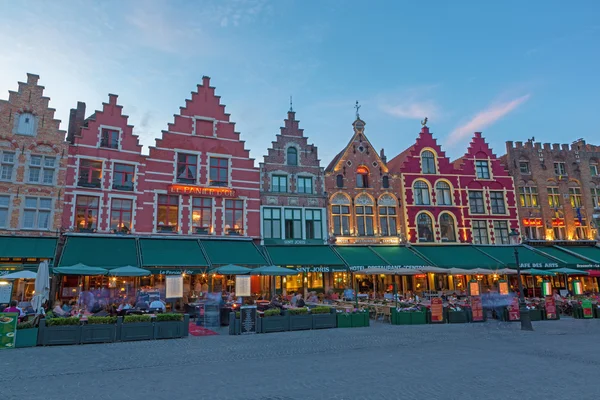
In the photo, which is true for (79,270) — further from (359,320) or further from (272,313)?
(359,320)

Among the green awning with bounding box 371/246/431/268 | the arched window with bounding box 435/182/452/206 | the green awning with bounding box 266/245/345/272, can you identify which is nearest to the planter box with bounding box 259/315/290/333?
the green awning with bounding box 266/245/345/272

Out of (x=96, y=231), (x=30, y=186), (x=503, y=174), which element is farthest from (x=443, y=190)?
(x=30, y=186)

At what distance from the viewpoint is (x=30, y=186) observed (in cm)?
2352

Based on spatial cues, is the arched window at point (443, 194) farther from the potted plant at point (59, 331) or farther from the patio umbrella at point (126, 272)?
the potted plant at point (59, 331)

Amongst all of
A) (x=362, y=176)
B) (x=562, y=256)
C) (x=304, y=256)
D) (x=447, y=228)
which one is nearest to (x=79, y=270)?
(x=304, y=256)

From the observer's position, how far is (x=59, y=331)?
45.2 ft

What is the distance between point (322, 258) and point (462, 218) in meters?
12.9

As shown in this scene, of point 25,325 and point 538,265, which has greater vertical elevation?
point 538,265

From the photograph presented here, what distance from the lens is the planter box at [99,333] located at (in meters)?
14.1

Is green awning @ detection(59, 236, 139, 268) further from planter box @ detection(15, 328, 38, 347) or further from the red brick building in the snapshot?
the red brick building

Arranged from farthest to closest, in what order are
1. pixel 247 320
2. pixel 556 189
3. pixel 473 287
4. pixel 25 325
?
pixel 556 189
pixel 473 287
pixel 247 320
pixel 25 325

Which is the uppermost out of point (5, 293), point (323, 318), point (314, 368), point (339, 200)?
point (339, 200)

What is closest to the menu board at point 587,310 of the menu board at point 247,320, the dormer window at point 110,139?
the menu board at point 247,320

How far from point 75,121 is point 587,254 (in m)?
38.6
